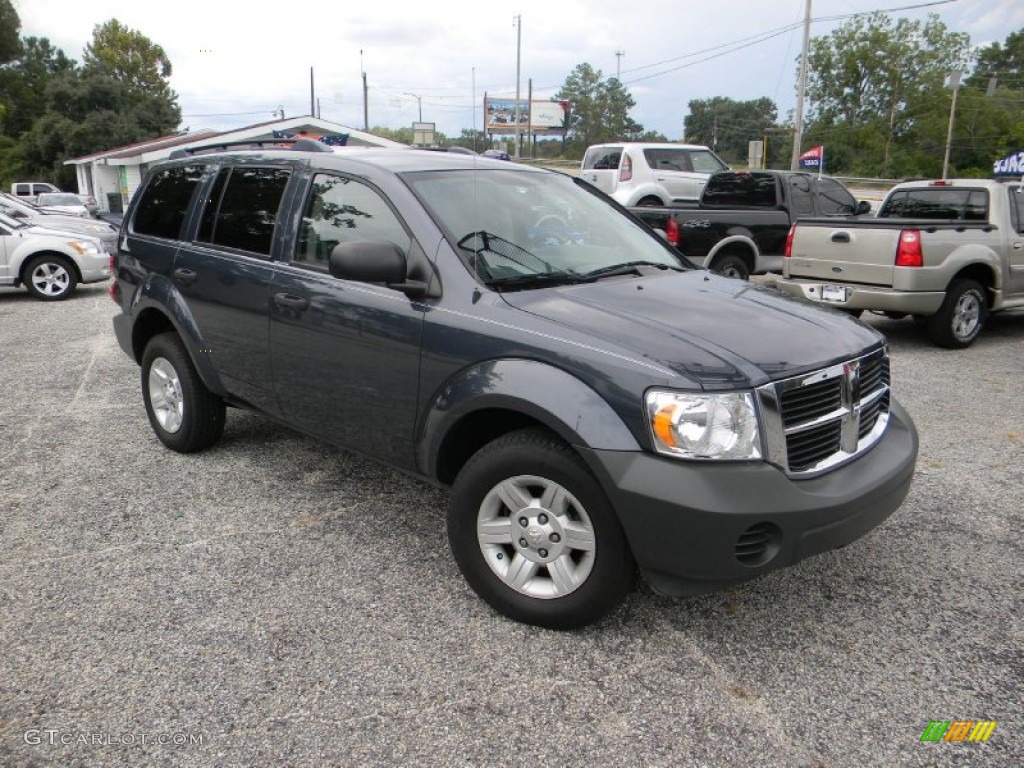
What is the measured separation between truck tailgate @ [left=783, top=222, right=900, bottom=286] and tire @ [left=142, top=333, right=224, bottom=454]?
6.00 meters

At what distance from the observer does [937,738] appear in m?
2.47

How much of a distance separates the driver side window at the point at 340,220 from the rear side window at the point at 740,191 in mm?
8633

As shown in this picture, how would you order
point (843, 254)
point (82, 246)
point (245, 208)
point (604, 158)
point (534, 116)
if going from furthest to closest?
point (534, 116) → point (604, 158) → point (82, 246) → point (843, 254) → point (245, 208)

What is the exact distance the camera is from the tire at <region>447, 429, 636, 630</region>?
2.77 metres

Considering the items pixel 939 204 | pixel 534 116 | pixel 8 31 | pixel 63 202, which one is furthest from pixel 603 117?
pixel 939 204

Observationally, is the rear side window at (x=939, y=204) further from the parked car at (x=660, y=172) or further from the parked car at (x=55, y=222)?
the parked car at (x=55, y=222)

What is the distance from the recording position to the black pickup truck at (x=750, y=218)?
10.2 meters

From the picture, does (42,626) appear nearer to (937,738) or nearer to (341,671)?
(341,671)

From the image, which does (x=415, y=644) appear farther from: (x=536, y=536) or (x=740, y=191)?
(x=740, y=191)

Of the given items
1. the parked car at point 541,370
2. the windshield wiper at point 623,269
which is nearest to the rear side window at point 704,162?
the parked car at point 541,370

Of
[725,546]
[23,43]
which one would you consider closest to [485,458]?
[725,546]

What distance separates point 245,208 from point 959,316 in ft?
22.6

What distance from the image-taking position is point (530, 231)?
367 cm

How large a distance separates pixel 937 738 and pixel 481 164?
3.11 metres
